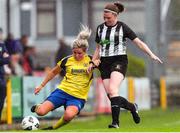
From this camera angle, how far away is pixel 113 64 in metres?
16.9

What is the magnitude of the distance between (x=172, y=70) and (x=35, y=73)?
1261cm

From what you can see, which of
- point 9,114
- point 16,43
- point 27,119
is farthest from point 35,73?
point 27,119

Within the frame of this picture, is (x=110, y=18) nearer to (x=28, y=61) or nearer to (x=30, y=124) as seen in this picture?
(x=30, y=124)

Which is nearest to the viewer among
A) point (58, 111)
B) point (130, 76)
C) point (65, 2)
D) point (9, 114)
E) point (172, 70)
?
point (9, 114)

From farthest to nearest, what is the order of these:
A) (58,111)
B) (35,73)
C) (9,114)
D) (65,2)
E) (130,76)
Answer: (65,2)
(130,76)
(35,73)
(58,111)
(9,114)

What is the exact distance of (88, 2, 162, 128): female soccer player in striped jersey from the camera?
1681cm

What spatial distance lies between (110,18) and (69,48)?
1355cm

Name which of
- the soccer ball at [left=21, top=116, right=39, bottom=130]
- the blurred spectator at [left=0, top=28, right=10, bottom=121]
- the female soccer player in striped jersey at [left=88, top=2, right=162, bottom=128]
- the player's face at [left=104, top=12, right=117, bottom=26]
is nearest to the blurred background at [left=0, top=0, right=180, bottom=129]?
the blurred spectator at [left=0, top=28, right=10, bottom=121]

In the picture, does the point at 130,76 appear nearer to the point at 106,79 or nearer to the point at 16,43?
the point at 16,43

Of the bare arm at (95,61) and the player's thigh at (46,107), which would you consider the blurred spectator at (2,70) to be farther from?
the bare arm at (95,61)

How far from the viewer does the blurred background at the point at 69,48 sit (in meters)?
25.7

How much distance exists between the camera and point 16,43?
88.9ft

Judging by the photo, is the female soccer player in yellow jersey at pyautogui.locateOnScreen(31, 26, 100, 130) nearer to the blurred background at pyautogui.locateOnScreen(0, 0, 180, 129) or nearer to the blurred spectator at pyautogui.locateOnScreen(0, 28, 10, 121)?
the blurred spectator at pyautogui.locateOnScreen(0, 28, 10, 121)

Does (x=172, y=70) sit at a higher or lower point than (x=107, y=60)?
lower
